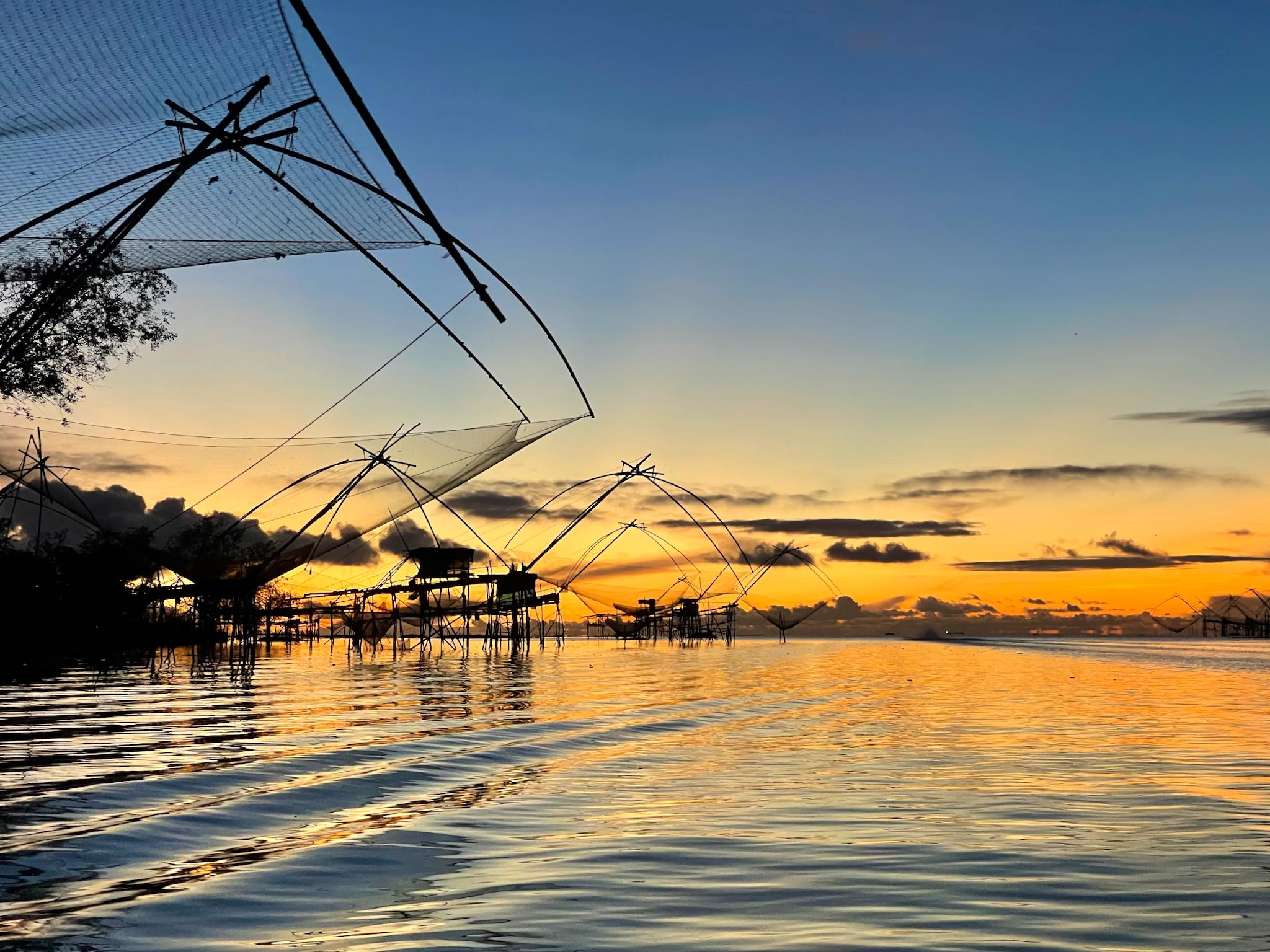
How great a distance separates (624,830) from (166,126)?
210 inches

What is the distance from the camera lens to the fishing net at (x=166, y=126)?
19.5ft

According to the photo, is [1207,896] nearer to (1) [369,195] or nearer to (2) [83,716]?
(1) [369,195]

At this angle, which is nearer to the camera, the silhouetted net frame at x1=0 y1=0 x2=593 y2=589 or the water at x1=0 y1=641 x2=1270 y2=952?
the water at x1=0 y1=641 x2=1270 y2=952

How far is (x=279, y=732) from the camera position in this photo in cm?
787

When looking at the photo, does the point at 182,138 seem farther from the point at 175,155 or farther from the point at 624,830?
the point at 624,830

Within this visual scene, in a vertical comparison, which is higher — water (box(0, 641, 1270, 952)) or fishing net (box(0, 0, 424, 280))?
fishing net (box(0, 0, 424, 280))

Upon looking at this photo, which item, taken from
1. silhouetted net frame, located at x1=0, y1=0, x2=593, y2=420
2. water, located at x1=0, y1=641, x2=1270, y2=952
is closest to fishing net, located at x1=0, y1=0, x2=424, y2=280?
silhouetted net frame, located at x1=0, y1=0, x2=593, y2=420

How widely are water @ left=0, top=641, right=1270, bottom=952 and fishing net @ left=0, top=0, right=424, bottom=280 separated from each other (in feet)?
12.1

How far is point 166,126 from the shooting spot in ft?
23.0

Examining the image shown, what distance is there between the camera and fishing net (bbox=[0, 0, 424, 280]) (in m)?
5.93

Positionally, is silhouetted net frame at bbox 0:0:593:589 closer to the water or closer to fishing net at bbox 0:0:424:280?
fishing net at bbox 0:0:424:280

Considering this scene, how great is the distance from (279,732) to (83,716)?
7.53 ft

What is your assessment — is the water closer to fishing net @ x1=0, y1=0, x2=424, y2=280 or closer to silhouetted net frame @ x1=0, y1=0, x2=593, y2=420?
silhouetted net frame @ x1=0, y1=0, x2=593, y2=420

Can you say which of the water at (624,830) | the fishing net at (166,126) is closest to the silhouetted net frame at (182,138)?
the fishing net at (166,126)
